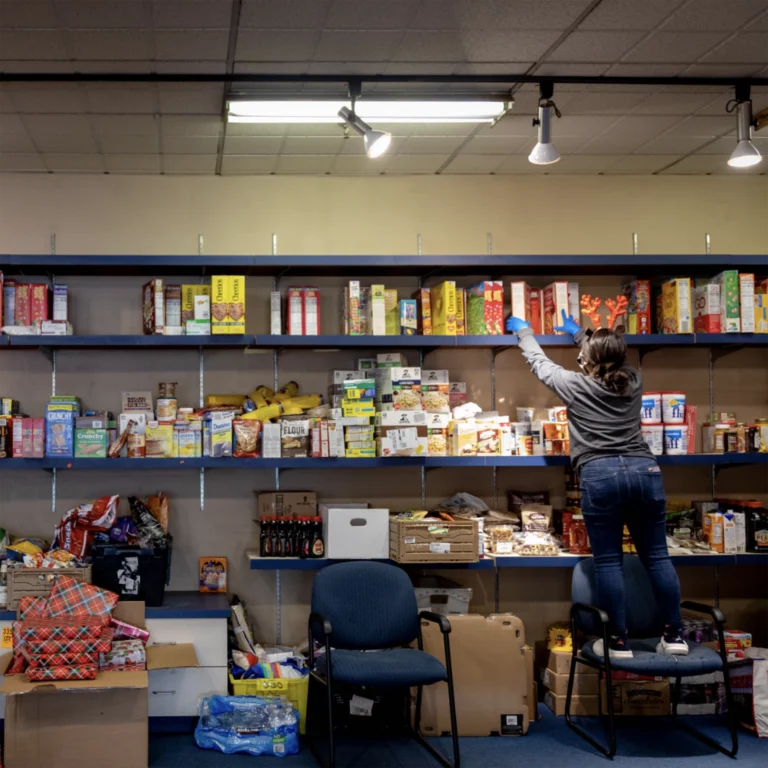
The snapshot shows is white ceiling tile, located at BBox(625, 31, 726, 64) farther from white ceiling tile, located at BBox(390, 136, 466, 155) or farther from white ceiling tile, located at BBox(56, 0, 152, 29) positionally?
white ceiling tile, located at BBox(56, 0, 152, 29)

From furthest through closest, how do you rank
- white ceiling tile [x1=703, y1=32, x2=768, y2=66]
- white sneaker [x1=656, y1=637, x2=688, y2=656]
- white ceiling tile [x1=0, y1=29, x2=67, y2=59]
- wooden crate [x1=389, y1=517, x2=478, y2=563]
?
wooden crate [x1=389, y1=517, x2=478, y2=563], white sneaker [x1=656, y1=637, x2=688, y2=656], white ceiling tile [x1=703, y1=32, x2=768, y2=66], white ceiling tile [x1=0, y1=29, x2=67, y2=59]

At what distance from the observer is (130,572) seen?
17.4 ft

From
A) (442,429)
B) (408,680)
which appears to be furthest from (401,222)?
(408,680)

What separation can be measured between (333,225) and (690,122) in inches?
89.7

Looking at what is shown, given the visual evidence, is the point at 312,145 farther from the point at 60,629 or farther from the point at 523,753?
the point at 523,753

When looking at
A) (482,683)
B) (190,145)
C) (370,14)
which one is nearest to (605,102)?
(370,14)

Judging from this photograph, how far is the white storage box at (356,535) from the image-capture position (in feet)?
18.1

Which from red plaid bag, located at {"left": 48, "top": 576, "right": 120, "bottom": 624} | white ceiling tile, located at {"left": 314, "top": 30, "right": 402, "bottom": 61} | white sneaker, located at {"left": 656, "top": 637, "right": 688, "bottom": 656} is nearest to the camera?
white ceiling tile, located at {"left": 314, "top": 30, "right": 402, "bottom": 61}

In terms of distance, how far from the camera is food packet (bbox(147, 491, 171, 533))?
580cm

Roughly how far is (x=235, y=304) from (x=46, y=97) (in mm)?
1518

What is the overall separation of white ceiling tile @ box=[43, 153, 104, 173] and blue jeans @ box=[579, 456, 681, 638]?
3.50 metres

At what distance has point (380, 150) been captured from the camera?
4789mm

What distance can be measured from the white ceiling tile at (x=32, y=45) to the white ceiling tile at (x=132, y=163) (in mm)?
1411

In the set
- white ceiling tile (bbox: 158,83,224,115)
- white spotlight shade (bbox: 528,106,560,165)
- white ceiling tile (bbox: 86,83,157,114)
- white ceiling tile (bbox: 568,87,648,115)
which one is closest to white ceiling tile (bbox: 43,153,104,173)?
white ceiling tile (bbox: 86,83,157,114)
